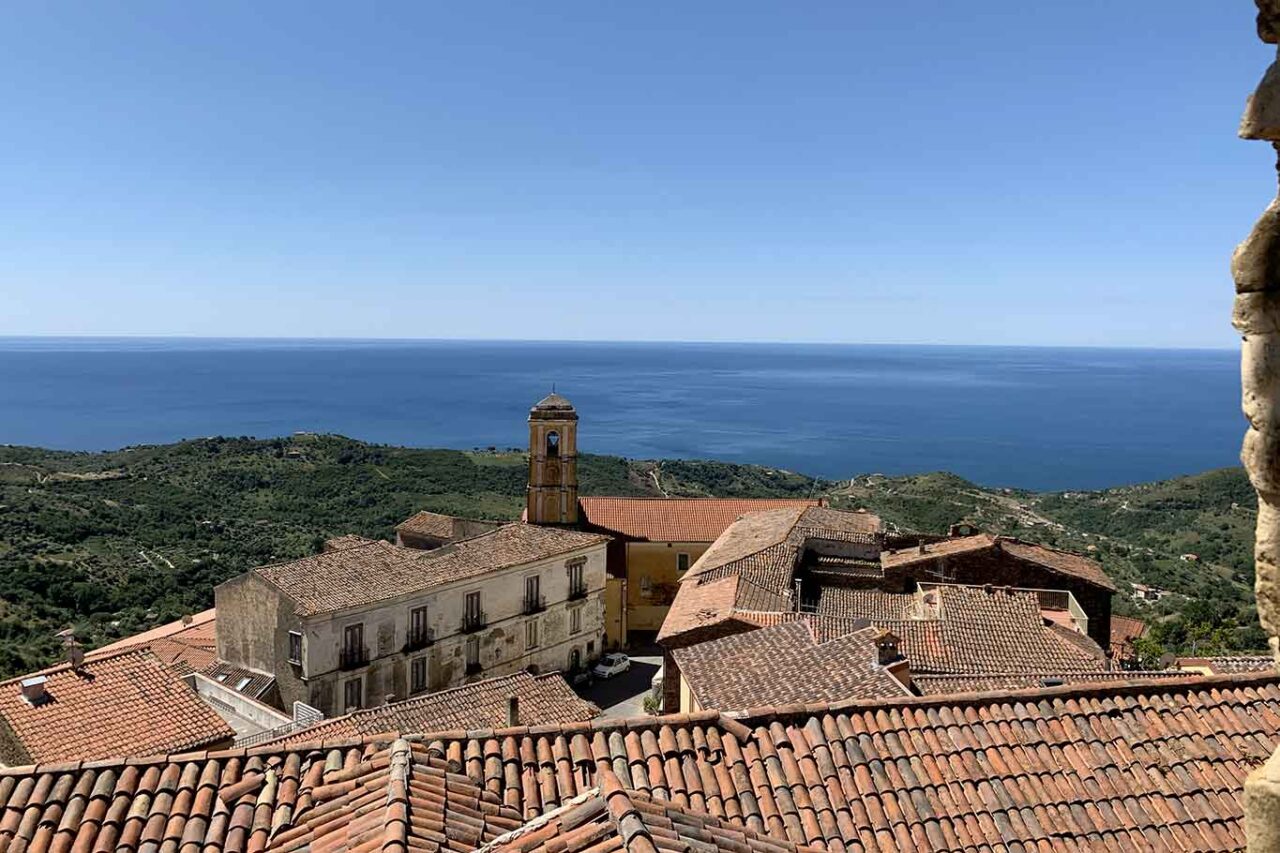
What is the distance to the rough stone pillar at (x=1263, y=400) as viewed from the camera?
8.55 feet

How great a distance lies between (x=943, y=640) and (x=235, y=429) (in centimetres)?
14633

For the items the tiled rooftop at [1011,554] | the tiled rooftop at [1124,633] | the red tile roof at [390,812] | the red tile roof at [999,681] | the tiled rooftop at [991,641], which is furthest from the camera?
the tiled rooftop at [1124,633]

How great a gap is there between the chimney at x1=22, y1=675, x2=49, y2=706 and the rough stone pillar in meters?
16.3

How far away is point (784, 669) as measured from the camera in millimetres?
11539

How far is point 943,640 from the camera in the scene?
15109 millimetres

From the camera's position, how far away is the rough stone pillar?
261cm

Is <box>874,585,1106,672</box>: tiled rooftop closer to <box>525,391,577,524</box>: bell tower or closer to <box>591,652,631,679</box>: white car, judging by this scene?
<box>591,652,631,679</box>: white car

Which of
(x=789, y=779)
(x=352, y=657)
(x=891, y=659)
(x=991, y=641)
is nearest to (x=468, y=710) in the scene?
(x=352, y=657)

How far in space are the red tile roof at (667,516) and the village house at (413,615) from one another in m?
3.42

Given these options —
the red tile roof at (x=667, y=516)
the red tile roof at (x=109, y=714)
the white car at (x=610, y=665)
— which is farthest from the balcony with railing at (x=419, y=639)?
the red tile roof at (x=667, y=516)

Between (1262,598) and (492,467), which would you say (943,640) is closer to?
(1262,598)

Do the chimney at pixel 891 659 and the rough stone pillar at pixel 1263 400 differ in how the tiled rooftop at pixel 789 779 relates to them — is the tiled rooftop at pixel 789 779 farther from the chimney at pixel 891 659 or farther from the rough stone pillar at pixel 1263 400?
the chimney at pixel 891 659

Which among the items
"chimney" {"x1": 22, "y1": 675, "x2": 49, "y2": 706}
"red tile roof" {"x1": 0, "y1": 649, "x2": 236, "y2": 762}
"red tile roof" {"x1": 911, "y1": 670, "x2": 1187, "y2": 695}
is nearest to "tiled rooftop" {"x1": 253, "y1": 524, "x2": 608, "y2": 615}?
"red tile roof" {"x1": 0, "y1": 649, "x2": 236, "y2": 762}

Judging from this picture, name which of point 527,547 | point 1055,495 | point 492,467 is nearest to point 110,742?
point 527,547
